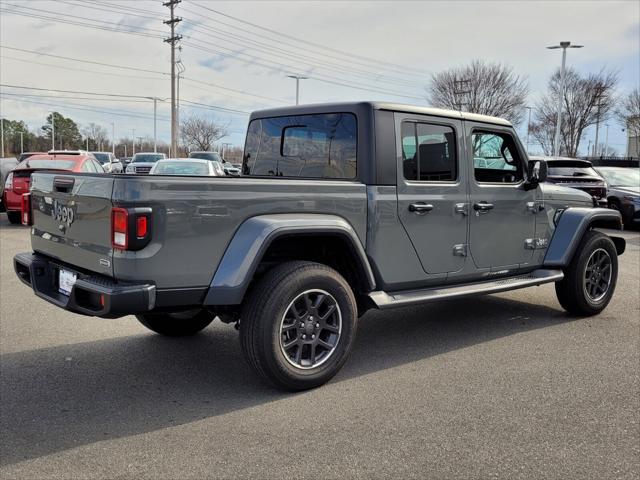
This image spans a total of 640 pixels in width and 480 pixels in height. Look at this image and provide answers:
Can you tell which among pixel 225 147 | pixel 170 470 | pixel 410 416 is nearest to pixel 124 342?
pixel 170 470

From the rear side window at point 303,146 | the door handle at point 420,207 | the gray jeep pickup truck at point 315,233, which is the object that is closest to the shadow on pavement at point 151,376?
the gray jeep pickup truck at point 315,233

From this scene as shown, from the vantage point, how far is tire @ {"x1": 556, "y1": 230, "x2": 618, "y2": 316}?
231 inches

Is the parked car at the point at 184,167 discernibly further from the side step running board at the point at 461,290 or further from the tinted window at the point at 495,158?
the side step running board at the point at 461,290

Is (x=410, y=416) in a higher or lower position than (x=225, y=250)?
lower

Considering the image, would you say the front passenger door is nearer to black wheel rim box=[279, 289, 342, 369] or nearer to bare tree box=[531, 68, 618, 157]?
black wheel rim box=[279, 289, 342, 369]

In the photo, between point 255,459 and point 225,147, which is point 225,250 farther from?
point 225,147

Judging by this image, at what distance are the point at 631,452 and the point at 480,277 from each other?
2.16 meters

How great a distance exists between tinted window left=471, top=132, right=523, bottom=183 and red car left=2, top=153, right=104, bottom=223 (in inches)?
397

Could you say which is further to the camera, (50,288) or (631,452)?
(50,288)

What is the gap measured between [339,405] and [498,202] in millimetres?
2438

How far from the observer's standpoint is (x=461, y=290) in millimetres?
4859

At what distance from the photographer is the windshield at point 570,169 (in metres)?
14.3

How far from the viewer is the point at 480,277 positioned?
515 cm

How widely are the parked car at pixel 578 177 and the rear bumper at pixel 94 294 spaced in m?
12.4
